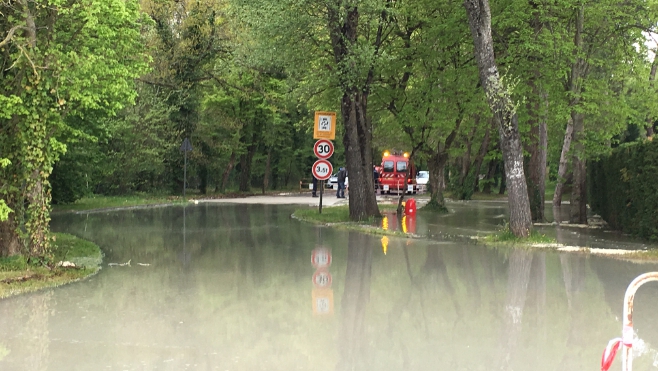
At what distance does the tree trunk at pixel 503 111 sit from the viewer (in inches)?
676

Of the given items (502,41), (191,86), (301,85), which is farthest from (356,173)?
(191,86)

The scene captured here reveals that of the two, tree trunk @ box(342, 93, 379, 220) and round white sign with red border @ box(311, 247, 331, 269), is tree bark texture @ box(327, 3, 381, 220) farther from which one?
round white sign with red border @ box(311, 247, 331, 269)

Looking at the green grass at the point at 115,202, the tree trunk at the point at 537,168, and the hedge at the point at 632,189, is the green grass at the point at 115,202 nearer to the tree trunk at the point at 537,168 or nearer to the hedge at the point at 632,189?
the tree trunk at the point at 537,168

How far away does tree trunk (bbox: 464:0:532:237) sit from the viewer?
17172 mm

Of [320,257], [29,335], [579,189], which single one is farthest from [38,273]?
[579,189]

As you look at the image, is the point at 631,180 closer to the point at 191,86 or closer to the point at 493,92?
the point at 493,92

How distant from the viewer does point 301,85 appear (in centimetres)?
2286

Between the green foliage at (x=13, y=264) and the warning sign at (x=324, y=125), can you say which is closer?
the green foliage at (x=13, y=264)

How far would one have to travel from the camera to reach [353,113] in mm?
23031

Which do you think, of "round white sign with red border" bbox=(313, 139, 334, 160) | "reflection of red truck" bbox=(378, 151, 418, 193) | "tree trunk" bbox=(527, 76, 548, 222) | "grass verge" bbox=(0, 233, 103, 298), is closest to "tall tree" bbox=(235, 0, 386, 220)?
"round white sign with red border" bbox=(313, 139, 334, 160)

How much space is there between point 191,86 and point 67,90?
27762 mm

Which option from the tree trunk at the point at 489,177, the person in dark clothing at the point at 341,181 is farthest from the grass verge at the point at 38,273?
the tree trunk at the point at 489,177

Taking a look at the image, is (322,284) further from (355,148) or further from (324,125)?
(324,125)

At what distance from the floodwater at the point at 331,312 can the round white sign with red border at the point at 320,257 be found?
4 cm
